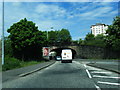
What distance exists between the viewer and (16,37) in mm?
36469

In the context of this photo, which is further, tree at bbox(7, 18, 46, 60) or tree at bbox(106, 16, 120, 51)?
tree at bbox(106, 16, 120, 51)

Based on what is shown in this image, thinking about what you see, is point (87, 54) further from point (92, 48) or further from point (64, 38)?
point (64, 38)

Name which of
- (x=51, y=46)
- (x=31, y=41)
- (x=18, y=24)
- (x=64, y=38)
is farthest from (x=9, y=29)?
(x=64, y=38)

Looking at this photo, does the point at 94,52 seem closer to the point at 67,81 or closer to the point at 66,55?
the point at 66,55

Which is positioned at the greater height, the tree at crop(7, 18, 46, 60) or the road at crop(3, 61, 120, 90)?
the tree at crop(7, 18, 46, 60)

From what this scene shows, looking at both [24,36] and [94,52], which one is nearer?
[24,36]

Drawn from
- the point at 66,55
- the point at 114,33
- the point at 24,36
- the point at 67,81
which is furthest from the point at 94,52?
the point at 67,81

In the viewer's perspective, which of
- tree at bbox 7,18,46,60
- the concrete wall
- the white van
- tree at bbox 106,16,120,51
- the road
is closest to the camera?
the road

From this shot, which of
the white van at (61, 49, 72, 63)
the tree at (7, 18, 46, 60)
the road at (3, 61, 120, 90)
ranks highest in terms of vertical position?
the tree at (7, 18, 46, 60)

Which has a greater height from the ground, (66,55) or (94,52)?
(94,52)

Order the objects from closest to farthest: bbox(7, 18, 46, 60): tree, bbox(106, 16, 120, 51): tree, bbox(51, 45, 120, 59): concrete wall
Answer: bbox(7, 18, 46, 60): tree
bbox(106, 16, 120, 51): tree
bbox(51, 45, 120, 59): concrete wall

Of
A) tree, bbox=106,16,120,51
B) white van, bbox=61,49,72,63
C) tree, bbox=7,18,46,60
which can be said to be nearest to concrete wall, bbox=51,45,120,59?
tree, bbox=106,16,120,51

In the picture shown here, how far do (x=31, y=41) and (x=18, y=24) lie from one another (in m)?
5.37

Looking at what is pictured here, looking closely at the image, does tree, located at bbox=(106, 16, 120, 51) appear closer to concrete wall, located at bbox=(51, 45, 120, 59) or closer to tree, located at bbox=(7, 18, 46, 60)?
concrete wall, located at bbox=(51, 45, 120, 59)
